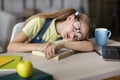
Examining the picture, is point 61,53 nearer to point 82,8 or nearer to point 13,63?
point 13,63

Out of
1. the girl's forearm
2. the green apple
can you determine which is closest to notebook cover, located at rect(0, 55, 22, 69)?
the green apple

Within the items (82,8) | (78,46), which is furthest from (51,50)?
(82,8)

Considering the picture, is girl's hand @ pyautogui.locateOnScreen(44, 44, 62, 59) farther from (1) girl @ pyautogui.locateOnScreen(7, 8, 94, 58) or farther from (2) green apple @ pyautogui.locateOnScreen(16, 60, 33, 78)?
(2) green apple @ pyautogui.locateOnScreen(16, 60, 33, 78)

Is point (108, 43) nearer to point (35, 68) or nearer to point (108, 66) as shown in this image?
point (108, 66)

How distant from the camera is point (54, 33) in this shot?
170 centimetres

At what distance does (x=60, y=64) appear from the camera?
4.29 ft

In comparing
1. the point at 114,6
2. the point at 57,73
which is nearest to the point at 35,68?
the point at 57,73

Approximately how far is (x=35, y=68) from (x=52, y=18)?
0.59 metres

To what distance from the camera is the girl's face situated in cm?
153

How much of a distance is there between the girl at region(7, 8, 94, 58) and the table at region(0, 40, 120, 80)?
85 millimetres

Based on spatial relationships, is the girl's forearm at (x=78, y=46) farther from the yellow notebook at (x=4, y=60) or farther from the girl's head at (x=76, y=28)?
the yellow notebook at (x=4, y=60)

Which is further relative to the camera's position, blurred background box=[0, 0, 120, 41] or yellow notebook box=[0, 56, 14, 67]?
blurred background box=[0, 0, 120, 41]

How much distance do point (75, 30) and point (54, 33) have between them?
0.69ft

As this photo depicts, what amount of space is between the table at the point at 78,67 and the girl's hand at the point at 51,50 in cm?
4
